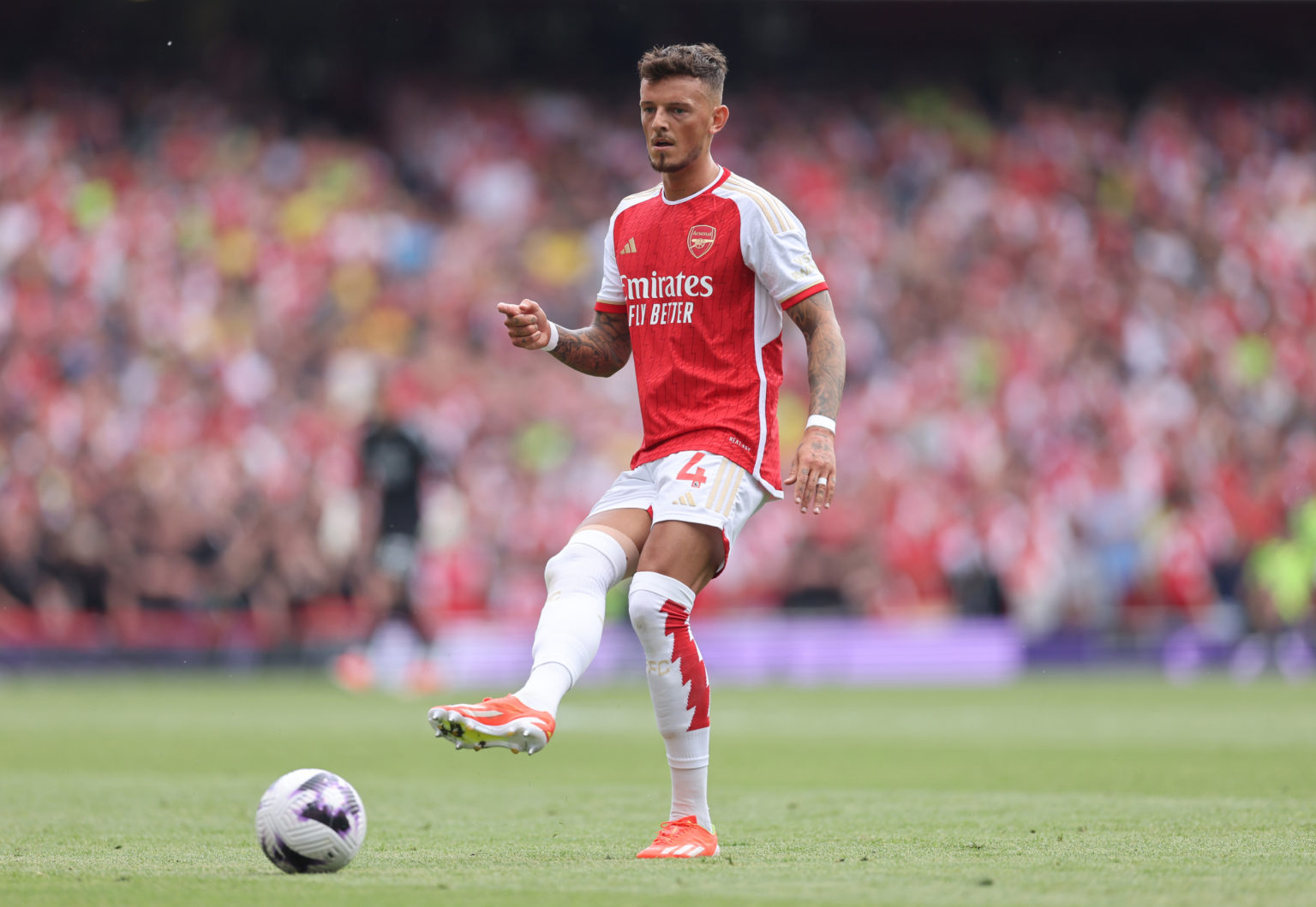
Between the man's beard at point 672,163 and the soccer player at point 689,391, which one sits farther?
the man's beard at point 672,163

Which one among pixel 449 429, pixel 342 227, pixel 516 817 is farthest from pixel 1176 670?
pixel 516 817

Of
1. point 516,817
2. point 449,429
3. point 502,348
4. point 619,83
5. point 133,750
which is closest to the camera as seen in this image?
point 516,817

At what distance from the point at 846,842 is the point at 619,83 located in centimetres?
2089

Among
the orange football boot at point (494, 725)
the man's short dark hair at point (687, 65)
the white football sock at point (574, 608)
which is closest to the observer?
the orange football boot at point (494, 725)

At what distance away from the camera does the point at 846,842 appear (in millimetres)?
5797

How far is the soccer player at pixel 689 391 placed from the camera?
17.7ft

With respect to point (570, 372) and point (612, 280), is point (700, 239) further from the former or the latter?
point (570, 372)

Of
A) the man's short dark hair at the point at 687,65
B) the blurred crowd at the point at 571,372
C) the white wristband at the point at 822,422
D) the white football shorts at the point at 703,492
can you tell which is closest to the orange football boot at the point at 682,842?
the white football shorts at the point at 703,492

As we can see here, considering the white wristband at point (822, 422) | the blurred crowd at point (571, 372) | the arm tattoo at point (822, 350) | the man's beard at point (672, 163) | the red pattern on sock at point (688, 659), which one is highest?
the blurred crowd at point (571, 372)

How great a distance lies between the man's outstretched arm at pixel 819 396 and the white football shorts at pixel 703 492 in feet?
0.67

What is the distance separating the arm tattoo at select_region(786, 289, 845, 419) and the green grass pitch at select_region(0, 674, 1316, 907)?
4.69ft

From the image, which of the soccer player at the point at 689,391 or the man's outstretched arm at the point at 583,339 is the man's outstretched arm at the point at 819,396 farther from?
the man's outstretched arm at the point at 583,339

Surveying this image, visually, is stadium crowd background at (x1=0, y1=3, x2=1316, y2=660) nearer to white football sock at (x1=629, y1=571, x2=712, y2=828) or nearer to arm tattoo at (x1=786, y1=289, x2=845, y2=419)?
white football sock at (x1=629, y1=571, x2=712, y2=828)

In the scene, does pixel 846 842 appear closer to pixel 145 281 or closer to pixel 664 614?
pixel 664 614
